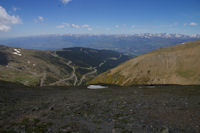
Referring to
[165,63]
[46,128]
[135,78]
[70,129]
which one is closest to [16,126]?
[46,128]

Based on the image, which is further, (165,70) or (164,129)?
(165,70)

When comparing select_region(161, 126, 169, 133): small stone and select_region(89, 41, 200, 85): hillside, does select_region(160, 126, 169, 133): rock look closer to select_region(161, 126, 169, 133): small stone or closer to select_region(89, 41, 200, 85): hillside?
select_region(161, 126, 169, 133): small stone

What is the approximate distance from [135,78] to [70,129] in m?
102

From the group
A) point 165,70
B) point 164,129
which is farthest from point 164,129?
point 165,70

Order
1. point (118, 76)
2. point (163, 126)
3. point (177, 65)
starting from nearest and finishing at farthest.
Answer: point (163, 126)
point (177, 65)
point (118, 76)

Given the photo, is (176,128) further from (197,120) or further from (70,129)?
(70,129)

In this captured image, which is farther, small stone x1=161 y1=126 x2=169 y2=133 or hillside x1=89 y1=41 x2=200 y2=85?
hillside x1=89 y1=41 x2=200 y2=85

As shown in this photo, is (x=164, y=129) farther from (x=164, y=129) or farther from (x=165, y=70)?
(x=165, y=70)

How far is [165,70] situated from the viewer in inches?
3964

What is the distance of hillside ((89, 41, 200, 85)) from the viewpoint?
84.8 meters

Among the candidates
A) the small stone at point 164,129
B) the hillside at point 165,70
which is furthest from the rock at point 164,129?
the hillside at point 165,70

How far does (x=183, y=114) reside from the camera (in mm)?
15312

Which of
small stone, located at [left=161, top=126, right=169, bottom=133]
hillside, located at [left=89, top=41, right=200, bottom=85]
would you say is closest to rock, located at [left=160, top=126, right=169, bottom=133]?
small stone, located at [left=161, top=126, right=169, bottom=133]

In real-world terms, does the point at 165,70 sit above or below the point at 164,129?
below
